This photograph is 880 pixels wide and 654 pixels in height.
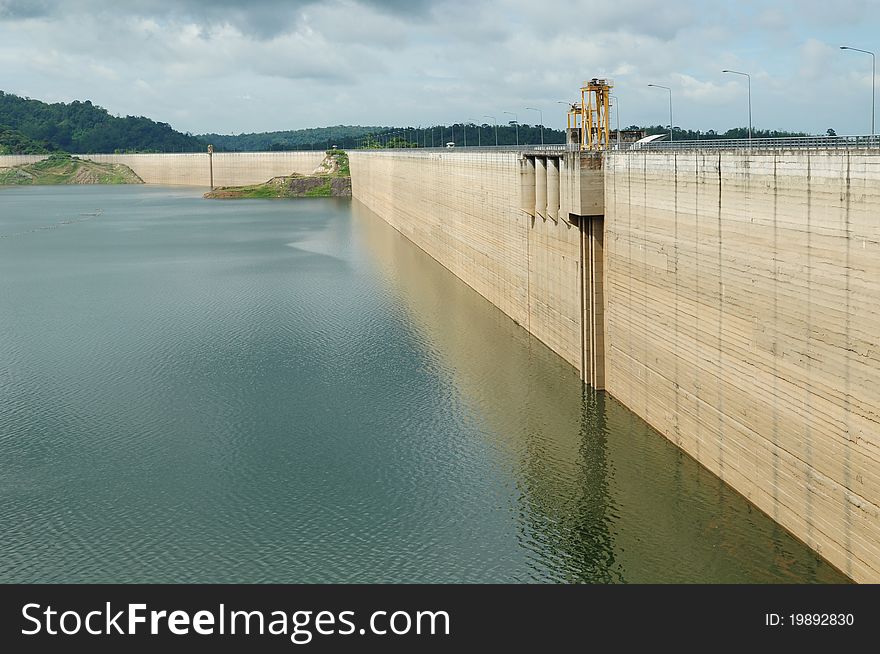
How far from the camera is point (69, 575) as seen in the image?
2266cm

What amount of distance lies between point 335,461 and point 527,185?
20.7 meters

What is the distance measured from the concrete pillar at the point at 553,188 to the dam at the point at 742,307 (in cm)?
10

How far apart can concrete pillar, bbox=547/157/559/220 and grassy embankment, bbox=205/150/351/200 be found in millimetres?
142537

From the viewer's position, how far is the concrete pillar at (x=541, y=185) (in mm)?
43844

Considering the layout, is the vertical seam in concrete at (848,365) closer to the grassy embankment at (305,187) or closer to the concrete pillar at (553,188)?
the concrete pillar at (553,188)

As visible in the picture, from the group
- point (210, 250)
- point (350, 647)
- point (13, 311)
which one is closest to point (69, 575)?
point (350, 647)

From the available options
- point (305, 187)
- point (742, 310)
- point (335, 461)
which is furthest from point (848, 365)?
point (305, 187)

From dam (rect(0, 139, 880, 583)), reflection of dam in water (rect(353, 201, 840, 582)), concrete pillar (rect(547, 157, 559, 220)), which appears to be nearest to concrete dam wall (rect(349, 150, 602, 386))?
concrete pillar (rect(547, 157, 559, 220))

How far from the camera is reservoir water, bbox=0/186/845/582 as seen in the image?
23.2m

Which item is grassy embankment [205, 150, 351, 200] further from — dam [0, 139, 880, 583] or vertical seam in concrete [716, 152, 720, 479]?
vertical seam in concrete [716, 152, 720, 479]

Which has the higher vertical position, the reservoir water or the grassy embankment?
the grassy embankment

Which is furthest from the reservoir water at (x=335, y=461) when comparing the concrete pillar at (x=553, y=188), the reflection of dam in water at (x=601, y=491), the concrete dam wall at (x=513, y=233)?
the concrete pillar at (x=553, y=188)

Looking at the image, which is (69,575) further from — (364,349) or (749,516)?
(364,349)

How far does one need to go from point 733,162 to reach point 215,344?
2875cm
